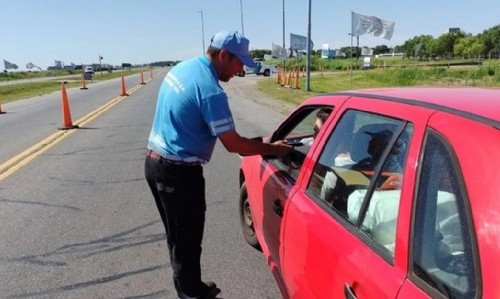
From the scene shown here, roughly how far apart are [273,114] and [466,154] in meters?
14.4

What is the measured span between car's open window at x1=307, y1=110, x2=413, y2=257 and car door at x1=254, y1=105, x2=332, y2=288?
0.24 metres

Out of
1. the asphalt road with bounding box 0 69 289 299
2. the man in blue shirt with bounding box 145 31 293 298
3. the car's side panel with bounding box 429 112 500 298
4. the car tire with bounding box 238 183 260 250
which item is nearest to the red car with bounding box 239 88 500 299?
the car's side panel with bounding box 429 112 500 298

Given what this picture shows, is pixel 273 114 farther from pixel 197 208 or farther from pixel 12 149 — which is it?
pixel 197 208

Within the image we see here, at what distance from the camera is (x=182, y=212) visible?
10.8 feet

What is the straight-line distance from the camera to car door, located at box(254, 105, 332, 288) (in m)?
3.20

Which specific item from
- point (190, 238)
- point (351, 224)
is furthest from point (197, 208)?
point (351, 224)

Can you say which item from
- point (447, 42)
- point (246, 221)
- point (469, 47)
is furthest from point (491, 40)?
point (246, 221)

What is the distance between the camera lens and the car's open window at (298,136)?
332 cm

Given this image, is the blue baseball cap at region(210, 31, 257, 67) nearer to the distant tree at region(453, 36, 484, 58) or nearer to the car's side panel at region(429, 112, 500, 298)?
the car's side panel at region(429, 112, 500, 298)

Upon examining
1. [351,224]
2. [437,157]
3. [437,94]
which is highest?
[437,94]

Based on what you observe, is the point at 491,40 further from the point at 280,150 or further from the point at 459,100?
the point at 459,100

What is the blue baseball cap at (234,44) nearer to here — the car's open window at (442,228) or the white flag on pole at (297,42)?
the car's open window at (442,228)

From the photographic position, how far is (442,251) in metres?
1.78

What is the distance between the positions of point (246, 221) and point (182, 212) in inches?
61.5
